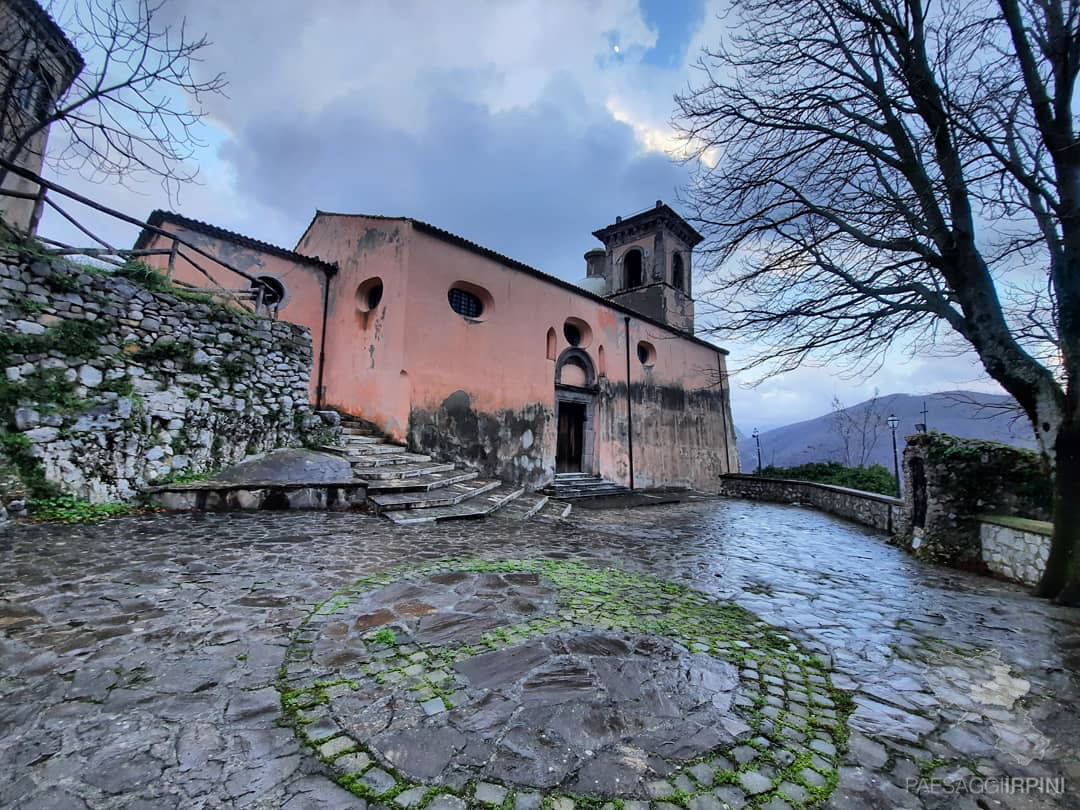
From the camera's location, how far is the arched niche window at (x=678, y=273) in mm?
21172

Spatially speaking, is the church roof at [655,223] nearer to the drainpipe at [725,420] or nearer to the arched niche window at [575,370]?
the drainpipe at [725,420]

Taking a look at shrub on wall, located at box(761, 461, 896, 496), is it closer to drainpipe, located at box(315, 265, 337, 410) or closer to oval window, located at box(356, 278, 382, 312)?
oval window, located at box(356, 278, 382, 312)

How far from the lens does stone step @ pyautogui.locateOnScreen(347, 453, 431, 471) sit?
25.9ft

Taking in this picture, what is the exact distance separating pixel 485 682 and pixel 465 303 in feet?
34.2

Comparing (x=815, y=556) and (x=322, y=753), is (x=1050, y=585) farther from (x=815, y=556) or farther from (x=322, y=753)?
(x=322, y=753)

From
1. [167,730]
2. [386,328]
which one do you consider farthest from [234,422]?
[167,730]

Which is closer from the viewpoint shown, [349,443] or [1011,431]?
[1011,431]

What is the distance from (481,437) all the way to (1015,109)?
405 inches

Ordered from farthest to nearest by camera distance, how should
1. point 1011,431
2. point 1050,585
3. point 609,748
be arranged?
1. point 1011,431
2. point 1050,585
3. point 609,748

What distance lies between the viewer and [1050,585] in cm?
455

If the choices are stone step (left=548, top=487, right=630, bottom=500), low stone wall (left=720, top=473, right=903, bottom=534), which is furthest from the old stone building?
low stone wall (left=720, top=473, right=903, bottom=534)

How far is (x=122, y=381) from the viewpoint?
6027 millimetres

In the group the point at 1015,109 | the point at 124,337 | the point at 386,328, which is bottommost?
the point at 124,337

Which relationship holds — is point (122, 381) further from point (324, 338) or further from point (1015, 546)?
point (1015, 546)
